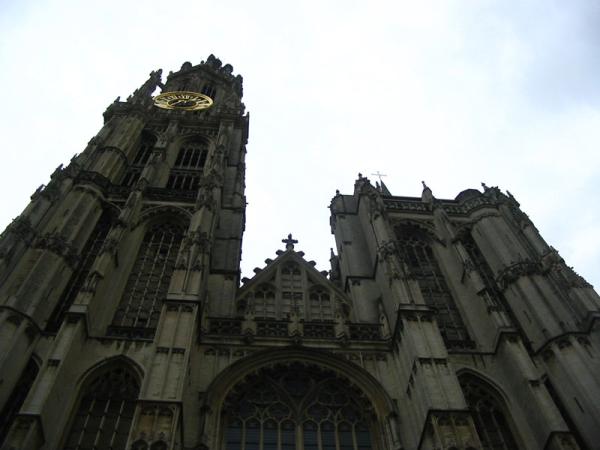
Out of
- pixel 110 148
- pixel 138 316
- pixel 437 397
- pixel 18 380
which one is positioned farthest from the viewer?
pixel 110 148

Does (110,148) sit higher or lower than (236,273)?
higher

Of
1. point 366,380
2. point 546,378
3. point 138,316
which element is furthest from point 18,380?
point 546,378

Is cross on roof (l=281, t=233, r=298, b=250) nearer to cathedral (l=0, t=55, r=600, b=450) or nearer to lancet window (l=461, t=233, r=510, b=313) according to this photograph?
cathedral (l=0, t=55, r=600, b=450)

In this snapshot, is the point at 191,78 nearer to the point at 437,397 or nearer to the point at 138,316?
the point at 138,316

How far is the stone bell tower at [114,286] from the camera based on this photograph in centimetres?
A: 1581

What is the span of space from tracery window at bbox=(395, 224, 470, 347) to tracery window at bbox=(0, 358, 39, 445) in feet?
40.1

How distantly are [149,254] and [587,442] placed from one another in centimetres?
1624

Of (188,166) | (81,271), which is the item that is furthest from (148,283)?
(188,166)

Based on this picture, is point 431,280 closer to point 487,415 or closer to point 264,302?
point 264,302

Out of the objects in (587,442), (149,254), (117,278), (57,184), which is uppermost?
(57,184)

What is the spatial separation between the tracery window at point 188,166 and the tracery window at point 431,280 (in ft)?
35.6

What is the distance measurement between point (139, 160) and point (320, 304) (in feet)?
48.6

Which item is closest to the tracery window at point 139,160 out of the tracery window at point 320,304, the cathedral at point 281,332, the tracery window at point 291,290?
the cathedral at point 281,332

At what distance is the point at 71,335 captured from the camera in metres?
17.5
